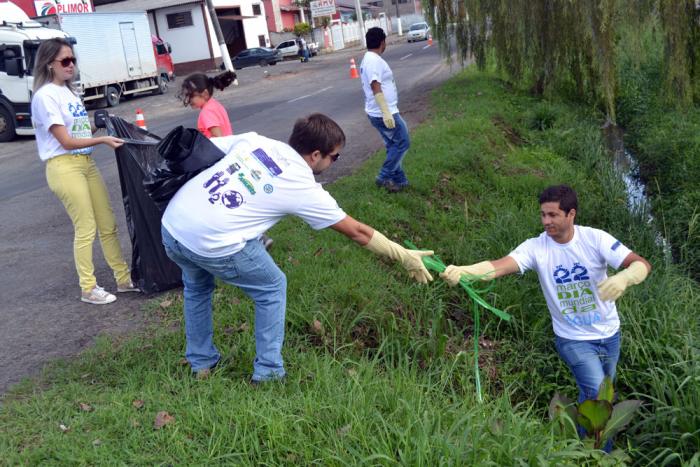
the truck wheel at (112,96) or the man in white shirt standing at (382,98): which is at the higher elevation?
the truck wheel at (112,96)

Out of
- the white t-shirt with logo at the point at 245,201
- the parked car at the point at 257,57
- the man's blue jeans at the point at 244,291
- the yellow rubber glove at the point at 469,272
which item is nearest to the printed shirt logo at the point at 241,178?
the white t-shirt with logo at the point at 245,201

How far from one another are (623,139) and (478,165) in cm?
498

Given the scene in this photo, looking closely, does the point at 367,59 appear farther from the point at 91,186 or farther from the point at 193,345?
the point at 193,345

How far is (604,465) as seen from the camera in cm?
345

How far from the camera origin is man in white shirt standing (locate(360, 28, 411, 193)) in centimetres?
716

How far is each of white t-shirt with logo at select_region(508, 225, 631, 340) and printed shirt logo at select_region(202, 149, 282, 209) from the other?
5.56ft

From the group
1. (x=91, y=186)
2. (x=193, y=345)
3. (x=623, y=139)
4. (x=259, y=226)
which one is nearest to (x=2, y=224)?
(x=91, y=186)

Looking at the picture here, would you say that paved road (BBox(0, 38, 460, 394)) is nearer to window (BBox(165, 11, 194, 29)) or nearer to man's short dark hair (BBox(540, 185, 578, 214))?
man's short dark hair (BBox(540, 185, 578, 214))

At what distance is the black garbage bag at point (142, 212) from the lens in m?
5.23

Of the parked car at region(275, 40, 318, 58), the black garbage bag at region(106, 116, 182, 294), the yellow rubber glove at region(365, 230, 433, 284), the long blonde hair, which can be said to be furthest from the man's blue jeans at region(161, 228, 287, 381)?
the parked car at region(275, 40, 318, 58)

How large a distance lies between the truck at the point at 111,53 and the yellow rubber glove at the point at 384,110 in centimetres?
1499

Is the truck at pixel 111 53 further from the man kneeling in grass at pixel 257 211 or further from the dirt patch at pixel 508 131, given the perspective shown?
the man kneeling in grass at pixel 257 211

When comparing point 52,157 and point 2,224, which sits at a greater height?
point 52,157

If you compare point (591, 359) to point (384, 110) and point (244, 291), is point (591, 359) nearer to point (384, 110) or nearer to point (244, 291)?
point (244, 291)
